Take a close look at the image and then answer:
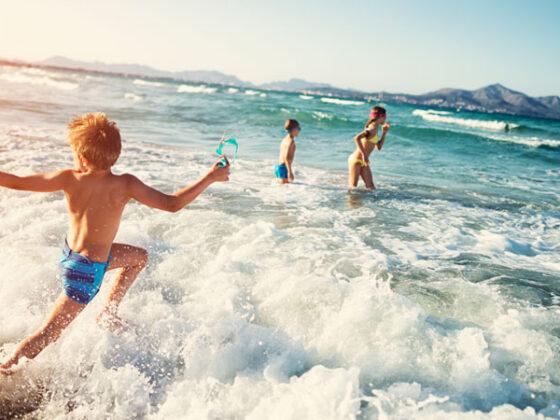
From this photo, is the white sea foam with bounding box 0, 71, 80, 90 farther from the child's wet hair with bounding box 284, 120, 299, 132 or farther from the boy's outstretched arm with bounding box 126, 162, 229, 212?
the boy's outstretched arm with bounding box 126, 162, 229, 212

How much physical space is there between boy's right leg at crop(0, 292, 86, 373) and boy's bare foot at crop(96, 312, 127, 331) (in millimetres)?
418

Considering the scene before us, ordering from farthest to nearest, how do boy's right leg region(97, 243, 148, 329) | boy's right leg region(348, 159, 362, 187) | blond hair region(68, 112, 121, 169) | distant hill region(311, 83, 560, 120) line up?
distant hill region(311, 83, 560, 120) → boy's right leg region(348, 159, 362, 187) → boy's right leg region(97, 243, 148, 329) → blond hair region(68, 112, 121, 169)

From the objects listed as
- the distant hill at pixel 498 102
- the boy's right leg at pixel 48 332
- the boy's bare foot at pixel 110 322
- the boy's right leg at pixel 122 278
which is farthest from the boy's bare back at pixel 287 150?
the distant hill at pixel 498 102

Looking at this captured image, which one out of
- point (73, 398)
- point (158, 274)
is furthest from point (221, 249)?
point (73, 398)

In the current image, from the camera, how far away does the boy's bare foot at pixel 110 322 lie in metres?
3.10

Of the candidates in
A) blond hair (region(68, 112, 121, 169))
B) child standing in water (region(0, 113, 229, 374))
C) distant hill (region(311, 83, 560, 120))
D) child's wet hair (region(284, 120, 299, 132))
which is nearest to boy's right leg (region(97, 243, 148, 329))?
child standing in water (region(0, 113, 229, 374))

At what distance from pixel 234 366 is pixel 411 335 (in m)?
1.38

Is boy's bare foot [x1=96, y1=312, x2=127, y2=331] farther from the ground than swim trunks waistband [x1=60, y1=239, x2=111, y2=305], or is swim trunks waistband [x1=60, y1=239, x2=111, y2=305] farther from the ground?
swim trunks waistband [x1=60, y1=239, x2=111, y2=305]

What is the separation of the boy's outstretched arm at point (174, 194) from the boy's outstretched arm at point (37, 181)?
1.29 ft

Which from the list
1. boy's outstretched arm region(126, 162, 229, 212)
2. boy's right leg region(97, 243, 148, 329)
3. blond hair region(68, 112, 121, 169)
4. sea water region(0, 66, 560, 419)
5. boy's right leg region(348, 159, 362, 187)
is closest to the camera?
blond hair region(68, 112, 121, 169)

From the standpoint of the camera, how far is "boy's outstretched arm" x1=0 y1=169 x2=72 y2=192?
2.30m

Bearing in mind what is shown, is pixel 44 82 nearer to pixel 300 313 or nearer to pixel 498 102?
pixel 300 313

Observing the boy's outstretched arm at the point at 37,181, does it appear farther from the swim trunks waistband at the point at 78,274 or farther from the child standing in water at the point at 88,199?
the swim trunks waistband at the point at 78,274

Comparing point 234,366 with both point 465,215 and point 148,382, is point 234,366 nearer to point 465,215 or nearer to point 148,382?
point 148,382
